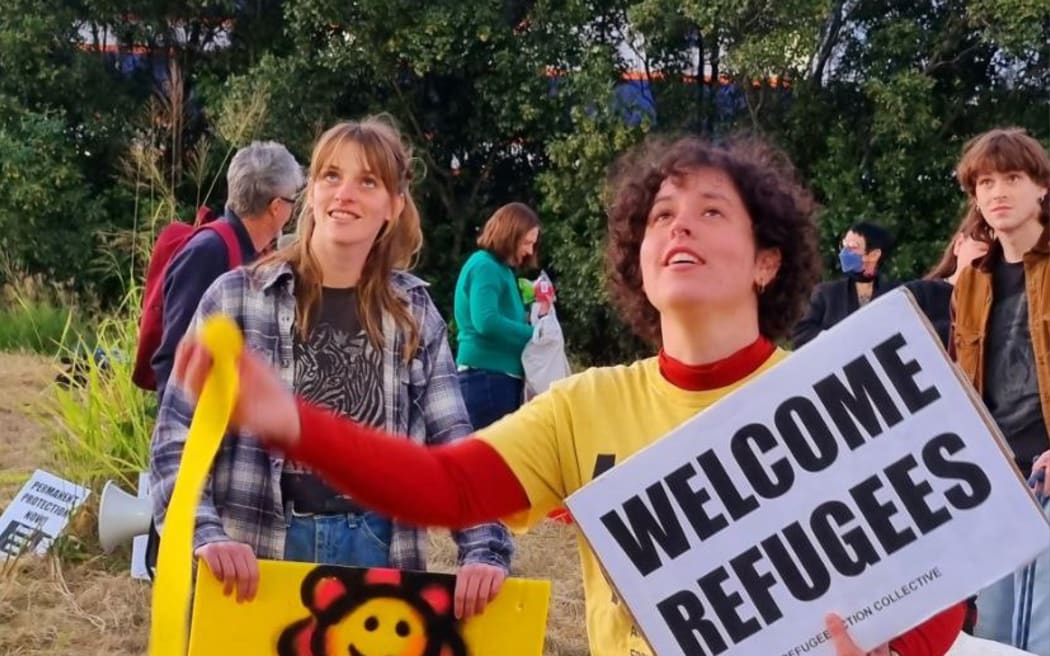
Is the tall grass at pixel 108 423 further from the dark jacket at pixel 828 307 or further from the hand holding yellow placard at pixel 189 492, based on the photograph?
the hand holding yellow placard at pixel 189 492

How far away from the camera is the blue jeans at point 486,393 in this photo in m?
6.64

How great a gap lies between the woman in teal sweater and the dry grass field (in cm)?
80

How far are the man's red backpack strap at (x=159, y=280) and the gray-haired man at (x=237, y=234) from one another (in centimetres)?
3

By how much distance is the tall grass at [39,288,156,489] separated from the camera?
5613mm

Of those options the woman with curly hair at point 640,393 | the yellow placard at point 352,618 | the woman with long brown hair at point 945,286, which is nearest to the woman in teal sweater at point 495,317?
the woman with long brown hair at point 945,286

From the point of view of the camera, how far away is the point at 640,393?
6.11ft

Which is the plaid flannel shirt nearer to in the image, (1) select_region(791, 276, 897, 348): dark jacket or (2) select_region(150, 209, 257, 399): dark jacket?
(2) select_region(150, 209, 257, 399): dark jacket

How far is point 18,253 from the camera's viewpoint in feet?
45.3

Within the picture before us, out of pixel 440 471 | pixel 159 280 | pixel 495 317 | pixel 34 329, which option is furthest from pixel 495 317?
pixel 34 329

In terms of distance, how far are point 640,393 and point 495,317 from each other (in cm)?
456

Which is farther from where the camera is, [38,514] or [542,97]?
[542,97]

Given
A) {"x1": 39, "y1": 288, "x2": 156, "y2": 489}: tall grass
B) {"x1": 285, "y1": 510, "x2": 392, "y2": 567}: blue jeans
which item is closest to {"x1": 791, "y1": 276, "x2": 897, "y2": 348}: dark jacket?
{"x1": 39, "y1": 288, "x2": 156, "y2": 489}: tall grass

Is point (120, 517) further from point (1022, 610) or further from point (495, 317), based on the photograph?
point (1022, 610)

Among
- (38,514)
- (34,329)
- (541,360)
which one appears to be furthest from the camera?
(34,329)
